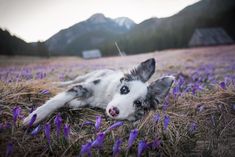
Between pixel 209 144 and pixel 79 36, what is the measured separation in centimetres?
256

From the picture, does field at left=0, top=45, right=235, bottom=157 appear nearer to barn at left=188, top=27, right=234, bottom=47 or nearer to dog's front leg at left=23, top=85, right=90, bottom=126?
dog's front leg at left=23, top=85, right=90, bottom=126

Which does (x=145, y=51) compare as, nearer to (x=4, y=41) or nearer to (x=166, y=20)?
(x=166, y=20)

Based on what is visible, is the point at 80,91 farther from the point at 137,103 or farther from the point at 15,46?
the point at 15,46

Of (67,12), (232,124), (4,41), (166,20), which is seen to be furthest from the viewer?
(166,20)

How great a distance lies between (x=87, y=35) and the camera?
3.81 meters

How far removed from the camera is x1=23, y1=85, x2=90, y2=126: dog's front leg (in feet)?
5.55

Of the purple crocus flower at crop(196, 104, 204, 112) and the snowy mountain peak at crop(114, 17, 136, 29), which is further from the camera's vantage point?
the snowy mountain peak at crop(114, 17, 136, 29)

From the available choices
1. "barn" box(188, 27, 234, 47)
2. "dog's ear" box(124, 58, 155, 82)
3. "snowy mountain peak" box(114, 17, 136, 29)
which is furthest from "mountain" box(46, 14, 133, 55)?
"barn" box(188, 27, 234, 47)

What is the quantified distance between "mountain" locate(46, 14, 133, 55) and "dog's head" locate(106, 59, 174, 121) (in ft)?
4.03

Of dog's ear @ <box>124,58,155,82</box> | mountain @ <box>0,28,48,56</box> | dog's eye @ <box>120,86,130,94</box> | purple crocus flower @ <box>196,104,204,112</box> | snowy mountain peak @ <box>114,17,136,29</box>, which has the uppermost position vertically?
snowy mountain peak @ <box>114,17,136,29</box>

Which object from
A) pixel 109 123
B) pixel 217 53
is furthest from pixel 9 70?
pixel 217 53

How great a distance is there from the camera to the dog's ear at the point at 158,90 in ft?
6.73

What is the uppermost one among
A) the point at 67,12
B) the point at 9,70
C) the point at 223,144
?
the point at 67,12

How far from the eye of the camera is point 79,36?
356cm
